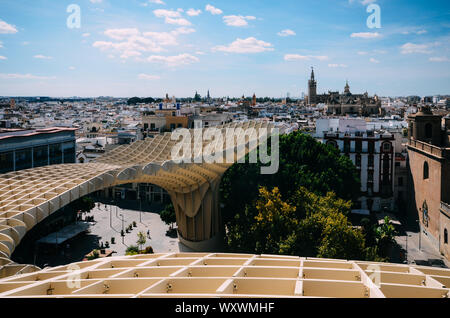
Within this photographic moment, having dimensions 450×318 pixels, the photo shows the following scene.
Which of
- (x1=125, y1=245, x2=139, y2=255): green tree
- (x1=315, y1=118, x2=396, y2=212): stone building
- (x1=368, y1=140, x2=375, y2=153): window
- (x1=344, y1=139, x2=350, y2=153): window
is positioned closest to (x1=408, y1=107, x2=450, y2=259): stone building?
(x1=315, y1=118, x2=396, y2=212): stone building

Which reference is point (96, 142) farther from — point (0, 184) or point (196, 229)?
A: point (0, 184)

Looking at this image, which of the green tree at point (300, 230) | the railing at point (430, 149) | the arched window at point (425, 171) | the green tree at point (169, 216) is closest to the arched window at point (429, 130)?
Answer: the railing at point (430, 149)

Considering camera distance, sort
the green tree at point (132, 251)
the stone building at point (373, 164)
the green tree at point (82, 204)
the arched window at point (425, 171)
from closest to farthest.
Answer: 1. the green tree at point (132, 251)
2. the arched window at point (425, 171)
3. the green tree at point (82, 204)
4. the stone building at point (373, 164)

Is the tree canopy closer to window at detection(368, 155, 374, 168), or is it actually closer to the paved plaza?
→ the paved plaza

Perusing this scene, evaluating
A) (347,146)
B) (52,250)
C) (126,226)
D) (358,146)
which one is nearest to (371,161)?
(358,146)

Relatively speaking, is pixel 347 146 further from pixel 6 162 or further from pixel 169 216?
pixel 6 162

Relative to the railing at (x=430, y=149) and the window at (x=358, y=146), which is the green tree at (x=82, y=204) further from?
the railing at (x=430, y=149)

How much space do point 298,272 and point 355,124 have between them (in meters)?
37.5

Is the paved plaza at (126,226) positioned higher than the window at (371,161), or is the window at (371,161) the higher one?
the window at (371,161)

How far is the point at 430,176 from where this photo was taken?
3009cm

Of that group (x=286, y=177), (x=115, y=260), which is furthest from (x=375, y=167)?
(x=115, y=260)

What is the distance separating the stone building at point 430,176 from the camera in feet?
91.0
